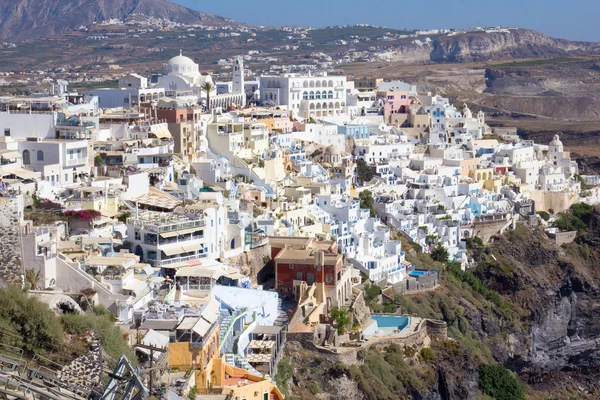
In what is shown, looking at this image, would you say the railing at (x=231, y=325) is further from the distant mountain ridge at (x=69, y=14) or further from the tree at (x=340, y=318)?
the distant mountain ridge at (x=69, y=14)

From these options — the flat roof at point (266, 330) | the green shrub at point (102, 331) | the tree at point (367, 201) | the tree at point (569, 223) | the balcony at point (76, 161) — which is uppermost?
the balcony at point (76, 161)

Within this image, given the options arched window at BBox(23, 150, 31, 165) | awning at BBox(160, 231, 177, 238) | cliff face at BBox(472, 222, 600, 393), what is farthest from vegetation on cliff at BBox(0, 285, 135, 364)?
cliff face at BBox(472, 222, 600, 393)

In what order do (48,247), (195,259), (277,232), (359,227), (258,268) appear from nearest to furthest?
(48,247), (195,259), (258,268), (277,232), (359,227)

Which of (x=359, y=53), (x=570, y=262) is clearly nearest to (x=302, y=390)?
(x=570, y=262)

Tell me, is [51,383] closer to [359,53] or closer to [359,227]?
[359,227]

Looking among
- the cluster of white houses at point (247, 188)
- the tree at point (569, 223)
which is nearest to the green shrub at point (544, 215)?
the tree at point (569, 223)

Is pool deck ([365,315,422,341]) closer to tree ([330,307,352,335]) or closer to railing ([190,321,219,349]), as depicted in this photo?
tree ([330,307,352,335])

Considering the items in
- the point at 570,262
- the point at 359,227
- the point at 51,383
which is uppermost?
the point at 51,383
